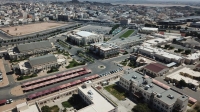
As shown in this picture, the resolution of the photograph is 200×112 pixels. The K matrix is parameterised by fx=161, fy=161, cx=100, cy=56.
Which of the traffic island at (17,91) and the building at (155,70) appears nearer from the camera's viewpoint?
the traffic island at (17,91)

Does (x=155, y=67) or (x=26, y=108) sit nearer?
(x=26, y=108)

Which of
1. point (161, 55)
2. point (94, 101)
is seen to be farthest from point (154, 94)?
point (161, 55)

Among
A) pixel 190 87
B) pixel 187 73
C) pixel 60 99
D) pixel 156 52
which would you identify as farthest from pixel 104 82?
pixel 156 52

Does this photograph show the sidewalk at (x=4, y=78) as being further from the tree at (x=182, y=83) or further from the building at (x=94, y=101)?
the tree at (x=182, y=83)

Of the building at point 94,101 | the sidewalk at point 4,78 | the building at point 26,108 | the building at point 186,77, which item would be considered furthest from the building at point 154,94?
the sidewalk at point 4,78

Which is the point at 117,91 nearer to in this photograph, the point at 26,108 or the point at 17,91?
the point at 26,108
